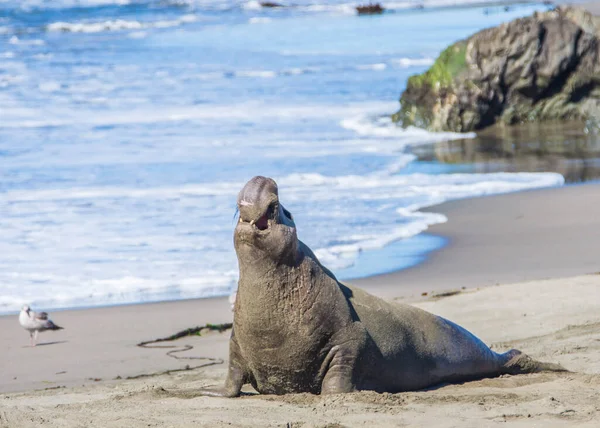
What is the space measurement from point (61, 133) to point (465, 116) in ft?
25.0

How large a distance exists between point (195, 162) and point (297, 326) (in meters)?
12.0

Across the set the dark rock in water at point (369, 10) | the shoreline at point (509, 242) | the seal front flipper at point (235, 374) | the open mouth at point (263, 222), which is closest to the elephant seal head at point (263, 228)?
the open mouth at point (263, 222)

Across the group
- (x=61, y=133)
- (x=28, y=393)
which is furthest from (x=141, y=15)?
(x=28, y=393)

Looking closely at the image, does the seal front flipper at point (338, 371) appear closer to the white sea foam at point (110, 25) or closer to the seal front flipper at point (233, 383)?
the seal front flipper at point (233, 383)

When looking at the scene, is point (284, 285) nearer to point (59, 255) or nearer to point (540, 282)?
point (540, 282)

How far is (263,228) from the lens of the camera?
5.21 m

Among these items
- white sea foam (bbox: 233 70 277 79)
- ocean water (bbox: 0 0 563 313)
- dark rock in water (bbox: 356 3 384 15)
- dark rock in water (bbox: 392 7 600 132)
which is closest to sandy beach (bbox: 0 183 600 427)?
ocean water (bbox: 0 0 563 313)

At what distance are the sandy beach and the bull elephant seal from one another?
153 mm

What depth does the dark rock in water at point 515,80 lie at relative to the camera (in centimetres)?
2017

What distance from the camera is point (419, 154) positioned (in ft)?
57.8

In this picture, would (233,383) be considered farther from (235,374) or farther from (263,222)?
(263,222)

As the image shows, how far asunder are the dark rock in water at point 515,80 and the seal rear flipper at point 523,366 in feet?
46.3

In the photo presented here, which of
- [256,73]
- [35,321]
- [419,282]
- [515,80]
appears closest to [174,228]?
[419,282]

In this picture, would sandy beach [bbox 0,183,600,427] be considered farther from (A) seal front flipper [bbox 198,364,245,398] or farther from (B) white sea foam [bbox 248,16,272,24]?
(B) white sea foam [bbox 248,16,272,24]
